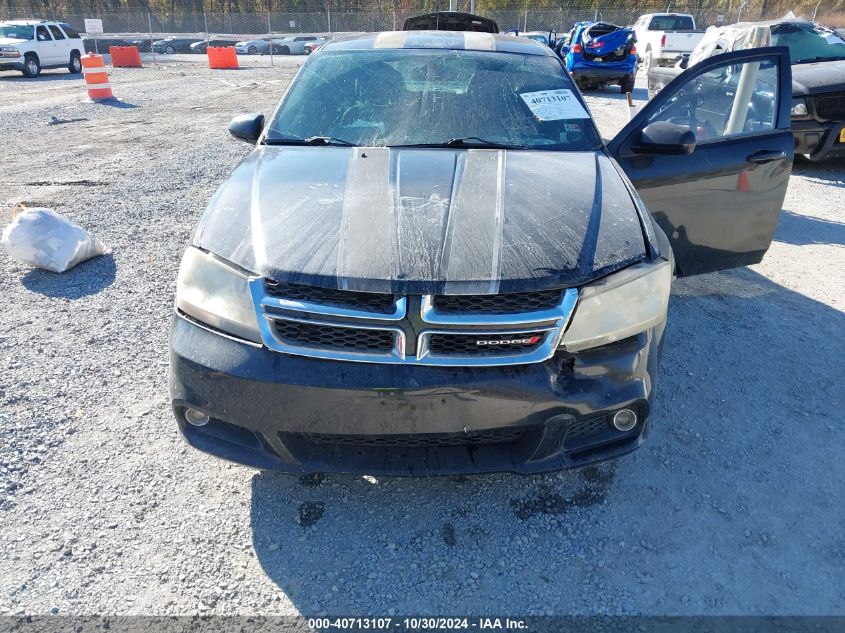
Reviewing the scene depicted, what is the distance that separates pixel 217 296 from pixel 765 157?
3.18 metres

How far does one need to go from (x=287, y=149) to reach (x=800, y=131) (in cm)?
669

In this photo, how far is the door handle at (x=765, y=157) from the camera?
138 inches

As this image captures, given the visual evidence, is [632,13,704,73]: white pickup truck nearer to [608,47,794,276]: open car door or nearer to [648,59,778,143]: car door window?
[648,59,778,143]: car door window

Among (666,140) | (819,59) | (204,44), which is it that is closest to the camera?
(666,140)

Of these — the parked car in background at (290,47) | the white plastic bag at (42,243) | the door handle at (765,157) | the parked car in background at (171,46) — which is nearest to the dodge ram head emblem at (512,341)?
the door handle at (765,157)

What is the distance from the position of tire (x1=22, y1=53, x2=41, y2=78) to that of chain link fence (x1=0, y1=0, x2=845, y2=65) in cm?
1394

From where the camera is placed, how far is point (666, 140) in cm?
313

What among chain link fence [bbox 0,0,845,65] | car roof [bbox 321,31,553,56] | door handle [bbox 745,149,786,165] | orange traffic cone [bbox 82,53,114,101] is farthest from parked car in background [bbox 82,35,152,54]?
door handle [bbox 745,149,786,165]

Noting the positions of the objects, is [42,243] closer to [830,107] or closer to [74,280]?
[74,280]

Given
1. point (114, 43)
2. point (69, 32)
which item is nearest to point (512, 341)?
point (69, 32)

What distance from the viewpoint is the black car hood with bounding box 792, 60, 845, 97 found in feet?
22.6

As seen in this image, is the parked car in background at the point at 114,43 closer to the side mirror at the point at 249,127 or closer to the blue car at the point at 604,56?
the blue car at the point at 604,56

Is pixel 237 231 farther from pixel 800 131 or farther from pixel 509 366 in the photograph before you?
pixel 800 131

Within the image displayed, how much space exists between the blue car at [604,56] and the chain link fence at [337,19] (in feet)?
62.9
